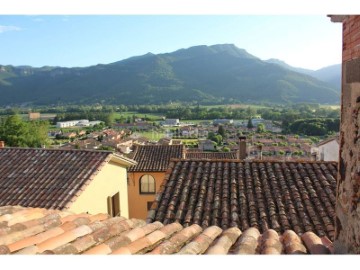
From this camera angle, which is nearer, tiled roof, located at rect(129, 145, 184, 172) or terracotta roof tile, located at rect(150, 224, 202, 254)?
terracotta roof tile, located at rect(150, 224, 202, 254)

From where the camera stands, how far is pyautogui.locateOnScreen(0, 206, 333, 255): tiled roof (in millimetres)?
2514

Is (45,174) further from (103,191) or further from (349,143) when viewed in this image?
(349,143)

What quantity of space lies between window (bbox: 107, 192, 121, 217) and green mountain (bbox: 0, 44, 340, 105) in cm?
11474

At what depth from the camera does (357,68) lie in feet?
7.59

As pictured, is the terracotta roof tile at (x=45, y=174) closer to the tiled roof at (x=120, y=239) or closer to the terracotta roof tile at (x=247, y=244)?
the tiled roof at (x=120, y=239)

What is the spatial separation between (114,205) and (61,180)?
3.03 metres

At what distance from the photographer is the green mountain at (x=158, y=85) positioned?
124 m

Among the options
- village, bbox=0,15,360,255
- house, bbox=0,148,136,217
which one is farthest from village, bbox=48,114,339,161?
house, bbox=0,148,136,217

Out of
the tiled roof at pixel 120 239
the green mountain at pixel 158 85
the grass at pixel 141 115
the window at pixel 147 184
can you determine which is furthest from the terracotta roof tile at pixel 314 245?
the green mountain at pixel 158 85

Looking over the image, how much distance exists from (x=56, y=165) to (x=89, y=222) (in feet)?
21.5

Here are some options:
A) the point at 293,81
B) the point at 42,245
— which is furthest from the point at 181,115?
the point at 42,245

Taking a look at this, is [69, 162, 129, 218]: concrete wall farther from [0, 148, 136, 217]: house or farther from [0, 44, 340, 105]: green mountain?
[0, 44, 340, 105]: green mountain

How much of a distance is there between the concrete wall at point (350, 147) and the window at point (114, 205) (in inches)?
347

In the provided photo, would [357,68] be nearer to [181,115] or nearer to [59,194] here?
[59,194]
